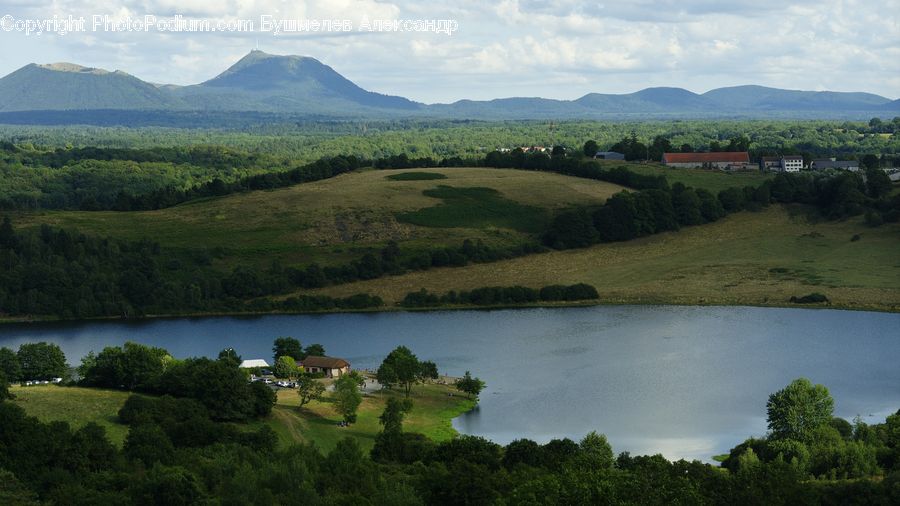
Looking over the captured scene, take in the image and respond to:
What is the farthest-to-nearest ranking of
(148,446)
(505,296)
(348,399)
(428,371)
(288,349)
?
(505,296), (288,349), (428,371), (348,399), (148,446)

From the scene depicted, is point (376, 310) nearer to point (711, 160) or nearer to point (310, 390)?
point (310, 390)

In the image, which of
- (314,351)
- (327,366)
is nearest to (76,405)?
(327,366)

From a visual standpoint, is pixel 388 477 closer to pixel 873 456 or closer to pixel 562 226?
pixel 873 456

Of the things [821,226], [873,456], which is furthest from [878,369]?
[821,226]

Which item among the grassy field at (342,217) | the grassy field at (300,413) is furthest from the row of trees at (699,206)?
the grassy field at (300,413)

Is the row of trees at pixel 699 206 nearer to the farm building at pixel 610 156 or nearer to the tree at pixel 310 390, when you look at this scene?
the farm building at pixel 610 156
